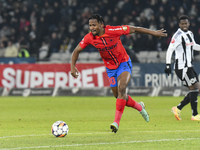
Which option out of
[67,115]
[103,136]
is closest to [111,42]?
[103,136]

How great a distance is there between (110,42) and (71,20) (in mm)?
18036

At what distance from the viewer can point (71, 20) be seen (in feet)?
84.9

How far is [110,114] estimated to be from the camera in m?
11.9

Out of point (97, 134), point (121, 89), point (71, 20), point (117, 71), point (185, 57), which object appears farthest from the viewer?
point (71, 20)

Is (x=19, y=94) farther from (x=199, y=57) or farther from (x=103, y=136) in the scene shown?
(x=103, y=136)

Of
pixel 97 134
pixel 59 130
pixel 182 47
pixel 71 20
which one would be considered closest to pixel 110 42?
pixel 97 134

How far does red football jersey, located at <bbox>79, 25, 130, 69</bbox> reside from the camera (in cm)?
812

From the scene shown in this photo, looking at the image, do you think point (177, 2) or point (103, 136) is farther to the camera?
point (177, 2)

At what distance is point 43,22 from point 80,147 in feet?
65.7

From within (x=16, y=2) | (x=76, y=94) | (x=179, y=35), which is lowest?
(x=76, y=94)

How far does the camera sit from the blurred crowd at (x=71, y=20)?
22500 millimetres

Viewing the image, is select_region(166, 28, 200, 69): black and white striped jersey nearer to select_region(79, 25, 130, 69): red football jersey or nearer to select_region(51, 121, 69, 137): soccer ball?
select_region(79, 25, 130, 69): red football jersey

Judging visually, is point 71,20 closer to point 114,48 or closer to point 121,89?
point 114,48

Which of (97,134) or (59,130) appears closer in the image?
(59,130)
